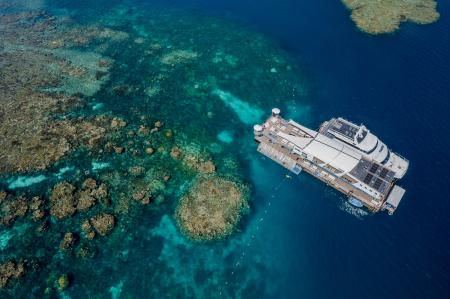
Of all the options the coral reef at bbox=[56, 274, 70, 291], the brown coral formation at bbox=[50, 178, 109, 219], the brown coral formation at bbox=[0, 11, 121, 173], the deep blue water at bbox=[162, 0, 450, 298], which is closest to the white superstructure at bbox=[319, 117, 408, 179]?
the deep blue water at bbox=[162, 0, 450, 298]

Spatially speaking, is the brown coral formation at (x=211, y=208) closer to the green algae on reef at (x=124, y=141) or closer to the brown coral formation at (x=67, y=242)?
the green algae on reef at (x=124, y=141)

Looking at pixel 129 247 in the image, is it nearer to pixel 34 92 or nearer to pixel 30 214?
pixel 30 214

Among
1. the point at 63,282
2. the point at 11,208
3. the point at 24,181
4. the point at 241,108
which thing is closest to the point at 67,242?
the point at 63,282

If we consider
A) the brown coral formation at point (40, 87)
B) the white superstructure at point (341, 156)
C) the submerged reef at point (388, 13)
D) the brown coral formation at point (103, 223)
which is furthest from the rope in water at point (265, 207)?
the submerged reef at point (388, 13)

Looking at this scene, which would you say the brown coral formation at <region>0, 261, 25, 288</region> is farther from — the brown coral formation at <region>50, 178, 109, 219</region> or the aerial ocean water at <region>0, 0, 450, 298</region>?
the brown coral formation at <region>50, 178, 109, 219</region>

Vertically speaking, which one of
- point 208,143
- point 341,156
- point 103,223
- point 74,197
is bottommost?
point 103,223

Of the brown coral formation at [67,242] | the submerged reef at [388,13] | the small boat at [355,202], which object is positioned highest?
the submerged reef at [388,13]

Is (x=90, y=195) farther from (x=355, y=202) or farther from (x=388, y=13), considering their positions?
(x=388, y=13)

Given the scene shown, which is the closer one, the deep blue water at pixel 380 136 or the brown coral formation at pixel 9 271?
the brown coral formation at pixel 9 271
